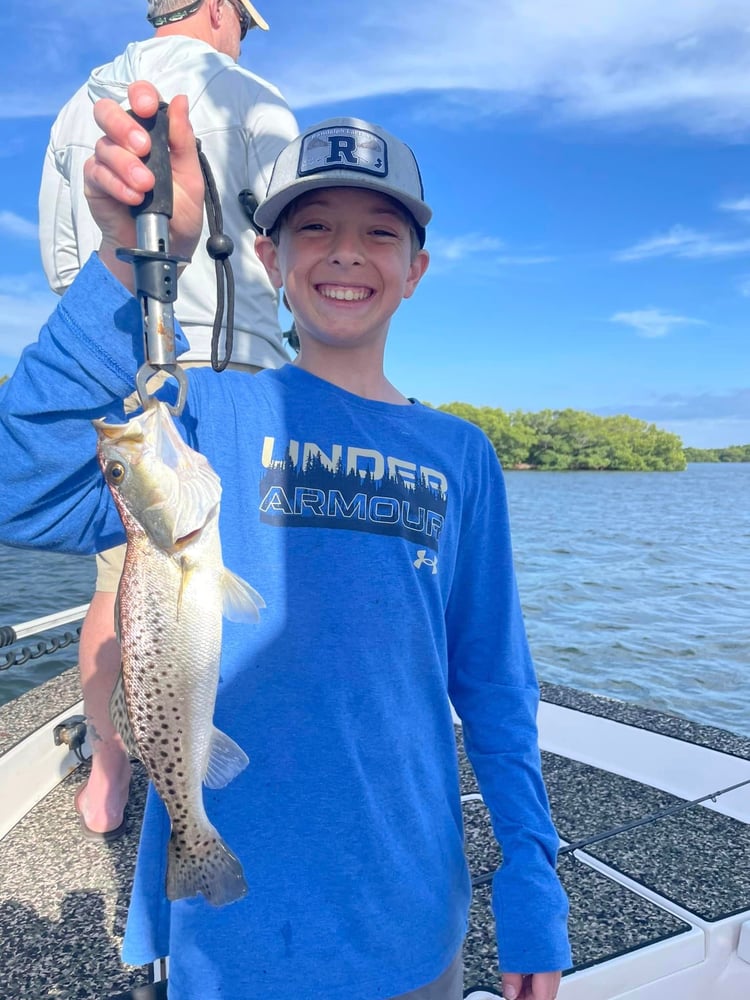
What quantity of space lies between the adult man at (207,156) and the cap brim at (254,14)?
28 centimetres

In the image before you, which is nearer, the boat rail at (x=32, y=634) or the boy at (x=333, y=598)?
the boy at (x=333, y=598)

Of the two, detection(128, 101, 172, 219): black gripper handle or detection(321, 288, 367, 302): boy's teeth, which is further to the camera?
detection(321, 288, 367, 302): boy's teeth

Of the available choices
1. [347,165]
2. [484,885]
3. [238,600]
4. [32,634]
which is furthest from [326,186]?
[32,634]

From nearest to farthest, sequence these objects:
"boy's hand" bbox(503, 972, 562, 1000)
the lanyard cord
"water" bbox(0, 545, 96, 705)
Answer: the lanyard cord, "boy's hand" bbox(503, 972, 562, 1000), "water" bbox(0, 545, 96, 705)

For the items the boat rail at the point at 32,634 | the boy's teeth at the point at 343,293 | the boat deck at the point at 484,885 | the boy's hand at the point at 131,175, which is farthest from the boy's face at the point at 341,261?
the boat rail at the point at 32,634

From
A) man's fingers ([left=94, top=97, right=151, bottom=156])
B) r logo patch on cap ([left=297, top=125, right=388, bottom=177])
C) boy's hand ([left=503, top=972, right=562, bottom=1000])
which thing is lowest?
boy's hand ([left=503, top=972, right=562, bottom=1000])

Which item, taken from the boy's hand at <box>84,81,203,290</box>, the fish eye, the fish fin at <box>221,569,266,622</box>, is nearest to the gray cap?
the boy's hand at <box>84,81,203,290</box>

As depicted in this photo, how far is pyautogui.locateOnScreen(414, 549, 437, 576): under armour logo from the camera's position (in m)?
1.62

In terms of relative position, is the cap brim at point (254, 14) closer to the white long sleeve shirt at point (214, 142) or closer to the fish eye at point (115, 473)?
the white long sleeve shirt at point (214, 142)

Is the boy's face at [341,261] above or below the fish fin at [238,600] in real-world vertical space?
above

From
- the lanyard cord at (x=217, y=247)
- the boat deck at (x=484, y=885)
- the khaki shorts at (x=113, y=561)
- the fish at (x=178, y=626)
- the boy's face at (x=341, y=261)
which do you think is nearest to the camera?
the fish at (x=178, y=626)

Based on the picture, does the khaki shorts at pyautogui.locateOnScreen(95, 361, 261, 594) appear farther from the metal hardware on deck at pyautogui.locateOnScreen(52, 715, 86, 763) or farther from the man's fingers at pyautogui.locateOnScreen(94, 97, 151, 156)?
the man's fingers at pyautogui.locateOnScreen(94, 97, 151, 156)

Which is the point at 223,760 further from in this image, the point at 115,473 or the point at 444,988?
the point at 444,988

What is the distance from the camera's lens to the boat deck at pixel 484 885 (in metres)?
2.35
